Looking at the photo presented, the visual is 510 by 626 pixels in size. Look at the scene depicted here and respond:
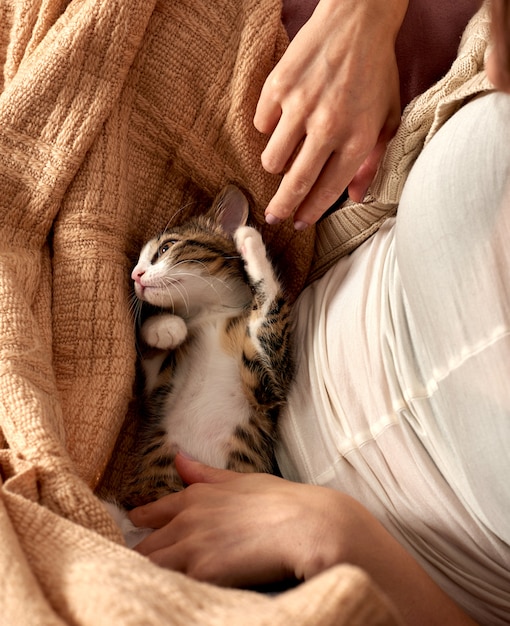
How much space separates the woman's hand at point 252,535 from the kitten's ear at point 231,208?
0.49 meters

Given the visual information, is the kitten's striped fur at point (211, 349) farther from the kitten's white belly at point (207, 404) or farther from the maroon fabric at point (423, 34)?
the maroon fabric at point (423, 34)

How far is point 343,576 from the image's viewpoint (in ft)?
1.53

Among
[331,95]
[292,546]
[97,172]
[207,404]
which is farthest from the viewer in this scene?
[207,404]

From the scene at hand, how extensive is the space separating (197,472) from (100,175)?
1.62ft

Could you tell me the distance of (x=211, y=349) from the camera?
3.70 feet

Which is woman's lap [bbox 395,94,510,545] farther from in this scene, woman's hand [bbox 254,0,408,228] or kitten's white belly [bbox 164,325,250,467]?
kitten's white belly [bbox 164,325,250,467]

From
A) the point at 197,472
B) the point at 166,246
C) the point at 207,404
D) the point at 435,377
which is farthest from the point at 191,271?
the point at 435,377

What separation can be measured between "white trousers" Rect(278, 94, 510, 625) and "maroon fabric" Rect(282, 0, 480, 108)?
0.35 m

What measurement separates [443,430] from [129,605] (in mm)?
445

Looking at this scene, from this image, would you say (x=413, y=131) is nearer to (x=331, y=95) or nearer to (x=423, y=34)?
(x=331, y=95)

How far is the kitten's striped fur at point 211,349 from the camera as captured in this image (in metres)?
1.02

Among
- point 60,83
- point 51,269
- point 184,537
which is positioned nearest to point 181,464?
point 184,537

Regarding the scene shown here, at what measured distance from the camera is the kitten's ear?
106 cm

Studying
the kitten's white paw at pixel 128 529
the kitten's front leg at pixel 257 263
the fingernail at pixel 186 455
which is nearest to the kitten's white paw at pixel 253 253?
the kitten's front leg at pixel 257 263
